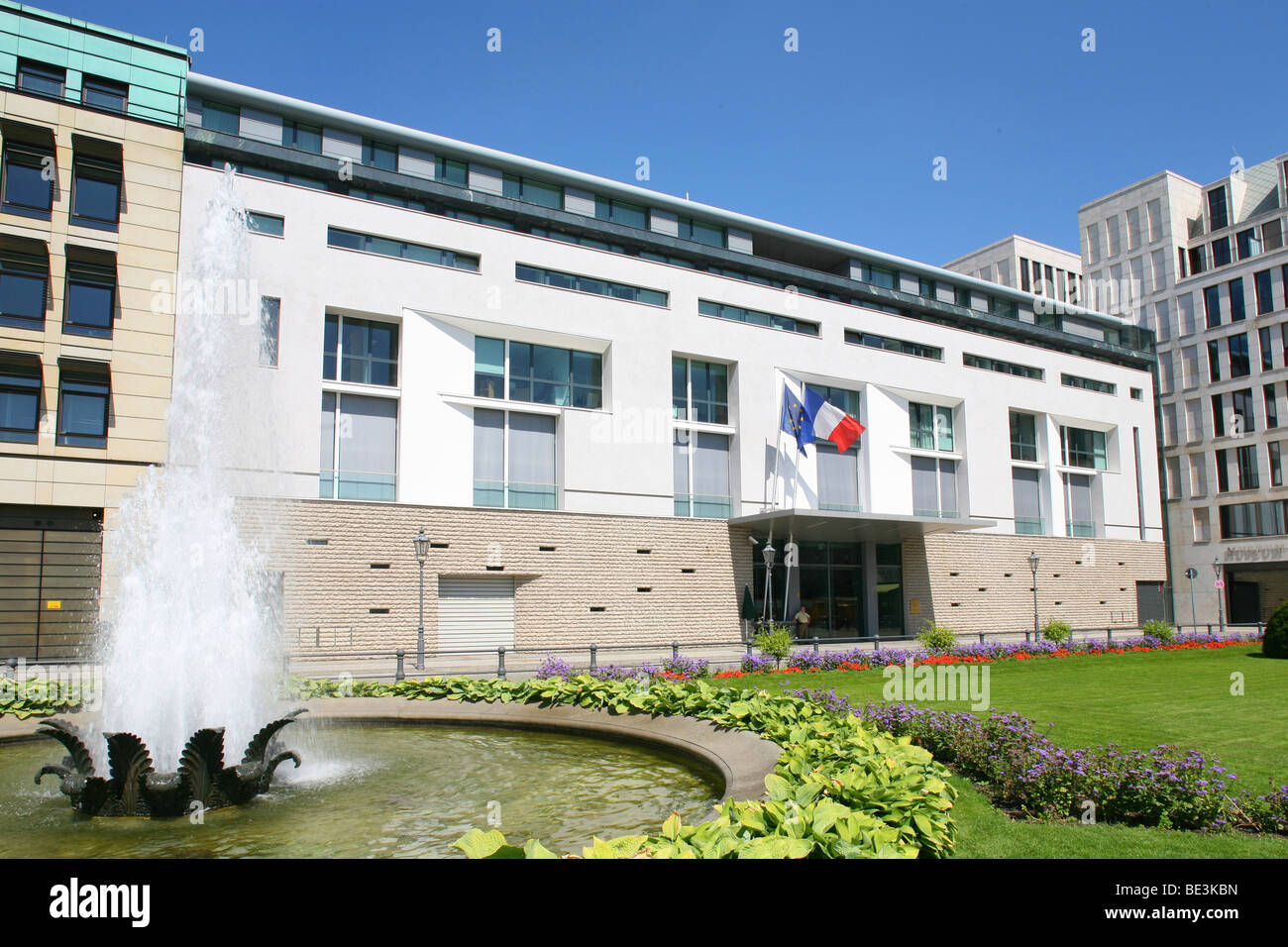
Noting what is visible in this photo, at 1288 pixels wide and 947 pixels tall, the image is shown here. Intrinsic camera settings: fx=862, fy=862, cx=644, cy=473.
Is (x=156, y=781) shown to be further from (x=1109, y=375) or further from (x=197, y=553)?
(x=1109, y=375)

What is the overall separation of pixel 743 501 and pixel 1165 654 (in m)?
15.5

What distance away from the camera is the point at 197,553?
10641mm

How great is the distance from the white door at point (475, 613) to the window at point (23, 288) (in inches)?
571

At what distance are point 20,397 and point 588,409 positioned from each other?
17662 mm

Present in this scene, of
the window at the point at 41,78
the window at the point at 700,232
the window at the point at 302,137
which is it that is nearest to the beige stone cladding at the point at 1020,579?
the window at the point at 700,232

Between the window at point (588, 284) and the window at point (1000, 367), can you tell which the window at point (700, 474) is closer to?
the window at point (588, 284)

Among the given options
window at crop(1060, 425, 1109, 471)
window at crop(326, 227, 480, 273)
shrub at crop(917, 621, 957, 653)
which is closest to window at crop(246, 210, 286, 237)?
window at crop(326, 227, 480, 273)

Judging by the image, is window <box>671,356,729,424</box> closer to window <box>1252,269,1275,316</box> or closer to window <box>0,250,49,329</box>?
window <box>0,250,49,329</box>

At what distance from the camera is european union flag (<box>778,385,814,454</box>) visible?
34750 millimetres

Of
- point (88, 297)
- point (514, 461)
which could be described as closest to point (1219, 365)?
point (514, 461)

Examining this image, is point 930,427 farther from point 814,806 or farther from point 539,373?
point 814,806

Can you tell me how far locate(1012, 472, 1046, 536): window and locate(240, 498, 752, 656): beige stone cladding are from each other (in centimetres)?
1757

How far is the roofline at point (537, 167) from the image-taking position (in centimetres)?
2975
